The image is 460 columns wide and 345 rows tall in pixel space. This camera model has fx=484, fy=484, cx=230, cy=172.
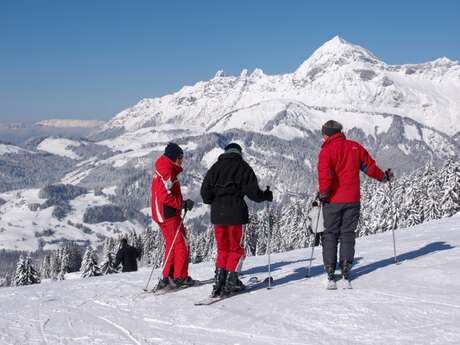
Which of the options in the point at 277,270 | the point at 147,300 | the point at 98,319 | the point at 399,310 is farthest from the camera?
the point at 277,270

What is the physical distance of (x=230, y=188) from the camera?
8.18 meters

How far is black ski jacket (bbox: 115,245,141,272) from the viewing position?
676 inches

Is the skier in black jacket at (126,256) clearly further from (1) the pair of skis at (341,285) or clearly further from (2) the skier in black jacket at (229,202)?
(1) the pair of skis at (341,285)

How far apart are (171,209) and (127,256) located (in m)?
8.66

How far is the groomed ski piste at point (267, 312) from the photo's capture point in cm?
588

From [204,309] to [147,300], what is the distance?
140cm

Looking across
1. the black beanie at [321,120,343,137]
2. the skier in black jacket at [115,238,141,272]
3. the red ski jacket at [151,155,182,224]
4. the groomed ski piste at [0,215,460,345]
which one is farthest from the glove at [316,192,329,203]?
the skier in black jacket at [115,238,141,272]

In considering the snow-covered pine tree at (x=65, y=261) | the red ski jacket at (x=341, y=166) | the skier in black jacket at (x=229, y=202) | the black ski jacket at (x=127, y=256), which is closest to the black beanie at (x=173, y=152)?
the skier in black jacket at (x=229, y=202)

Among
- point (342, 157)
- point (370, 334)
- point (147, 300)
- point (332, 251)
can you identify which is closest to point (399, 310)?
point (370, 334)

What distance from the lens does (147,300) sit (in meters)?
8.40

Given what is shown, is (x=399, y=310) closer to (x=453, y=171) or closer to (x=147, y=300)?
(x=147, y=300)

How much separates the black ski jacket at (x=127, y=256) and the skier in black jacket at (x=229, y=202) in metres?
9.46

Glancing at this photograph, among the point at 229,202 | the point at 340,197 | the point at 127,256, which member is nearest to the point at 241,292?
the point at 229,202

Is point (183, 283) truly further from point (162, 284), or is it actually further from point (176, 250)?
point (176, 250)
